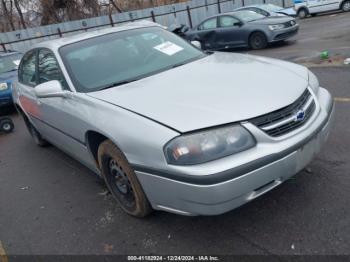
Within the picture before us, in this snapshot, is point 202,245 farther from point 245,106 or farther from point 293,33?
point 293,33

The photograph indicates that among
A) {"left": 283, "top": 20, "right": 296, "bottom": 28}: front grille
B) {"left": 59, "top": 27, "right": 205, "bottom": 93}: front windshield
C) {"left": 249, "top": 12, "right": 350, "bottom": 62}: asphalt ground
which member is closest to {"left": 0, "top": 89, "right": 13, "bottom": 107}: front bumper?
{"left": 59, "top": 27, "right": 205, "bottom": 93}: front windshield

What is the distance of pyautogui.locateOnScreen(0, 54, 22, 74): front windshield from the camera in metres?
10.1

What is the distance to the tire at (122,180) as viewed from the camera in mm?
2984

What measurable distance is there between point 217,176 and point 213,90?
2.70ft

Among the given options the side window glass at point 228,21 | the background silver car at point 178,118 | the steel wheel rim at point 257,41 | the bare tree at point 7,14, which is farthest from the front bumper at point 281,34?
the bare tree at point 7,14

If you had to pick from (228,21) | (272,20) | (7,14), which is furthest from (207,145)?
(7,14)

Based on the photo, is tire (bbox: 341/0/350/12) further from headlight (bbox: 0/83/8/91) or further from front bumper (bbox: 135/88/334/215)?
front bumper (bbox: 135/88/334/215)

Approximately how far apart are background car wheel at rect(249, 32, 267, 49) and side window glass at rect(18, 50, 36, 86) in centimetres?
851

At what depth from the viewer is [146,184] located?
2.78m

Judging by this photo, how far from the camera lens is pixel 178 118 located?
8.57 ft

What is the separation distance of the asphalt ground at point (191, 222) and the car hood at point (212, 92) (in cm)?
94

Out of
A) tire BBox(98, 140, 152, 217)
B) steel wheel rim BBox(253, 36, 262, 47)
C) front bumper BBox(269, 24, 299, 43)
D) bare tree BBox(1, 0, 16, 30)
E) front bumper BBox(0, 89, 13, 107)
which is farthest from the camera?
bare tree BBox(1, 0, 16, 30)

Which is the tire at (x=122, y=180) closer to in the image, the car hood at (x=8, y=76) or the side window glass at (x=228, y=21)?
the car hood at (x=8, y=76)

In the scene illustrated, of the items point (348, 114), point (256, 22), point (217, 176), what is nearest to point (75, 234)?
point (217, 176)
